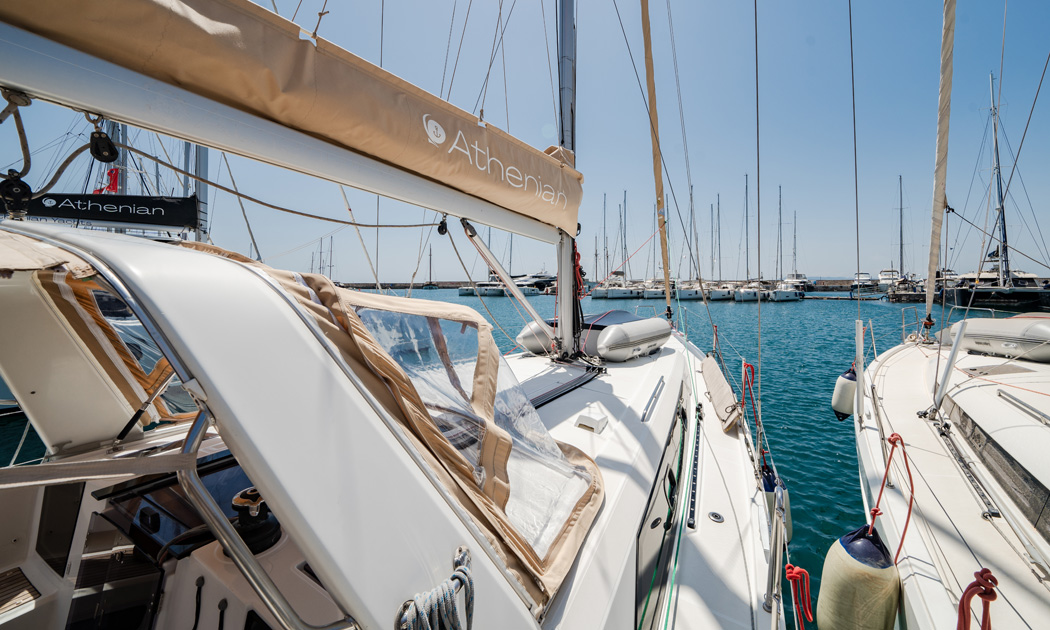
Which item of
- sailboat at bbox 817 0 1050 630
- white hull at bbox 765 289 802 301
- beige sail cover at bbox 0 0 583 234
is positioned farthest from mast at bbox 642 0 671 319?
white hull at bbox 765 289 802 301

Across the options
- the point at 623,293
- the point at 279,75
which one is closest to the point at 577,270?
the point at 279,75

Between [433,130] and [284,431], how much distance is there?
1712 millimetres

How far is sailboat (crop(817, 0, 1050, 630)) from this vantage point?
2.21 m

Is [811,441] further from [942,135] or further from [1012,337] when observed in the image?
Answer: [942,135]

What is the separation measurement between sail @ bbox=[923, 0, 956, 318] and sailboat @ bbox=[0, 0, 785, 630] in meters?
2.58

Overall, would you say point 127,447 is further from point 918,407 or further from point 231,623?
point 918,407

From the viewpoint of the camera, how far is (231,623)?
1.15 metres

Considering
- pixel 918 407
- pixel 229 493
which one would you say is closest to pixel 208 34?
pixel 229 493

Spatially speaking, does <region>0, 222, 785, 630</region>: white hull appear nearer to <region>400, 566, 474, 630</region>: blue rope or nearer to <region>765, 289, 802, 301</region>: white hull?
<region>400, 566, 474, 630</region>: blue rope

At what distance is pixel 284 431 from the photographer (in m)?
0.77

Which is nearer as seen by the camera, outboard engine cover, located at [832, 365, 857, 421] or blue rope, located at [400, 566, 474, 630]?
blue rope, located at [400, 566, 474, 630]

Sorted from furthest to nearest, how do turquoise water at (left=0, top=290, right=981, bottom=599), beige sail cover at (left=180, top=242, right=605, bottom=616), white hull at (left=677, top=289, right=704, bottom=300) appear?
white hull at (left=677, top=289, right=704, bottom=300)
turquoise water at (left=0, top=290, right=981, bottom=599)
beige sail cover at (left=180, top=242, right=605, bottom=616)

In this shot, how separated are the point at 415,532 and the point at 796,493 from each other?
583cm

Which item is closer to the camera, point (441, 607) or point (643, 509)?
point (441, 607)
